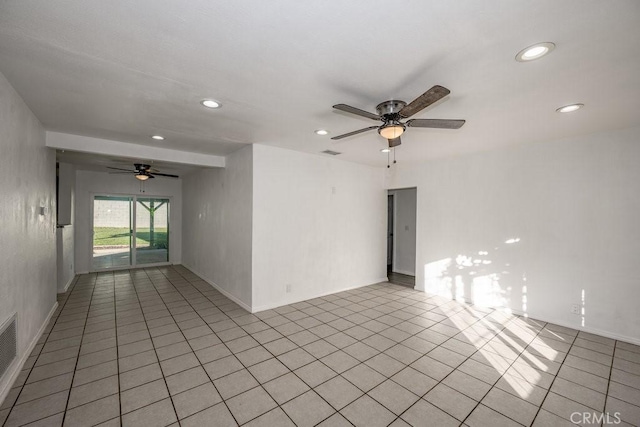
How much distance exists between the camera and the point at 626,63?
6.08 ft

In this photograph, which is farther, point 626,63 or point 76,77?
point 76,77

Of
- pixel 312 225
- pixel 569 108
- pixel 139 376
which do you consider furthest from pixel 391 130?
pixel 139 376

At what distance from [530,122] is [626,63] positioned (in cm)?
121

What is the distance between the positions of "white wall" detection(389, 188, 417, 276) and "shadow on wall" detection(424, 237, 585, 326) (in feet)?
5.67

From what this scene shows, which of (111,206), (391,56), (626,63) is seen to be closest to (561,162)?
(626,63)

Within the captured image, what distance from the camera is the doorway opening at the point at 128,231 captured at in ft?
22.5

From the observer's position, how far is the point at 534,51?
5.64 feet

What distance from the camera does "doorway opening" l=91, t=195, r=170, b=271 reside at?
6.86 m

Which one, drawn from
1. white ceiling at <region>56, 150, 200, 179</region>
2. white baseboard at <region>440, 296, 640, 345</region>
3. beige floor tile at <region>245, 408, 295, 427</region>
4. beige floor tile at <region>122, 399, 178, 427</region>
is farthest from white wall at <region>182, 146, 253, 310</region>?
white baseboard at <region>440, 296, 640, 345</region>

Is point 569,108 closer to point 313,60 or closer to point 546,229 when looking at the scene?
point 546,229

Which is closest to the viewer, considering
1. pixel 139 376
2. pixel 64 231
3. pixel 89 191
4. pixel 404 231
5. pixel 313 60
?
pixel 313 60

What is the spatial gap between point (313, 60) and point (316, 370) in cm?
266

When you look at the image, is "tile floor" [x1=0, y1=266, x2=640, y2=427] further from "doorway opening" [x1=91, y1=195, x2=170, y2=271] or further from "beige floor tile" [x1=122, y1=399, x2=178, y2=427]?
"doorway opening" [x1=91, y1=195, x2=170, y2=271]

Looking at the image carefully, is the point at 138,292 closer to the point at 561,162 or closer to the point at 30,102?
the point at 30,102
